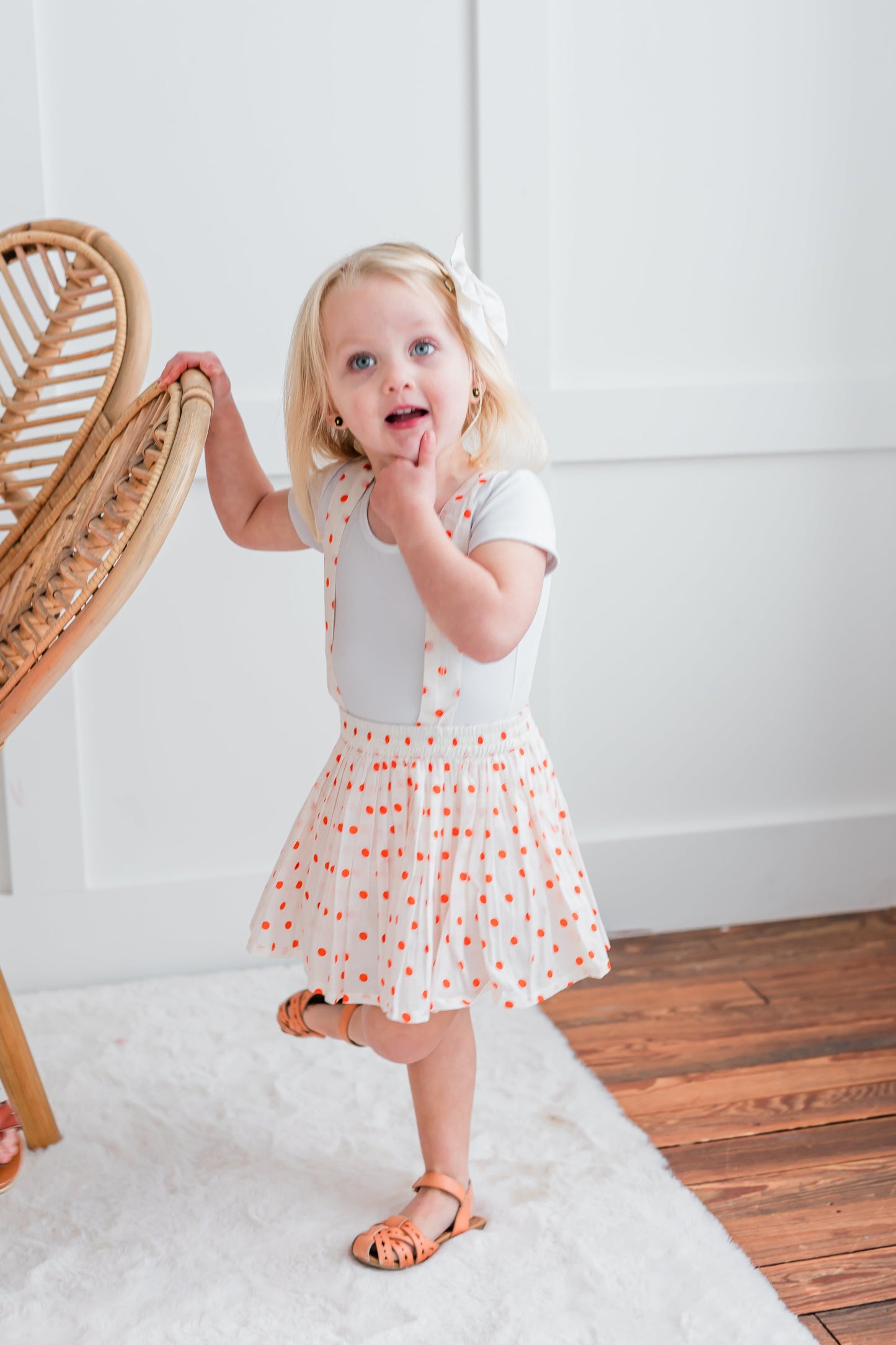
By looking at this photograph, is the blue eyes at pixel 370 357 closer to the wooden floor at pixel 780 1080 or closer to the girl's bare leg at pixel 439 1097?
the girl's bare leg at pixel 439 1097

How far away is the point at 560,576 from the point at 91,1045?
861 mm

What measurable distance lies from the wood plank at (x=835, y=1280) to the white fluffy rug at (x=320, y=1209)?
0.08 ft

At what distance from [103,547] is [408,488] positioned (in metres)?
0.25

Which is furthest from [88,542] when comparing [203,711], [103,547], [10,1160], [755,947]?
[755,947]

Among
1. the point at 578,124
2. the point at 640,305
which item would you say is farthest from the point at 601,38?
the point at 640,305

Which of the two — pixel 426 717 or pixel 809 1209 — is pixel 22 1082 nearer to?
pixel 426 717

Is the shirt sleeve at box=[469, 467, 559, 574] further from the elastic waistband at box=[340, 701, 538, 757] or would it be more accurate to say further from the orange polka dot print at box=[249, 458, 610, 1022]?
the elastic waistband at box=[340, 701, 538, 757]

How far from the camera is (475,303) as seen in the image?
3.44 ft

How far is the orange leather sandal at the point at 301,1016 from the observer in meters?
1.16

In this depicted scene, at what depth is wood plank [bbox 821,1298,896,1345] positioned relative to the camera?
101cm

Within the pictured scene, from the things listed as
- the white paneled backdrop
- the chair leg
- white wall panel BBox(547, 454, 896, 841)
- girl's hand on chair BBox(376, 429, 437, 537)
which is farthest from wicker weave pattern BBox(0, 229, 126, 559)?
white wall panel BBox(547, 454, 896, 841)

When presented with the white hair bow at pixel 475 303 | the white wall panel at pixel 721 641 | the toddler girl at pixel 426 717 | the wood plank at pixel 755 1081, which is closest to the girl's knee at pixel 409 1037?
the toddler girl at pixel 426 717

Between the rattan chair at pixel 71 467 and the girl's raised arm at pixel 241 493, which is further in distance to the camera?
the girl's raised arm at pixel 241 493

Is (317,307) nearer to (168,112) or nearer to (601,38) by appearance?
(168,112)
